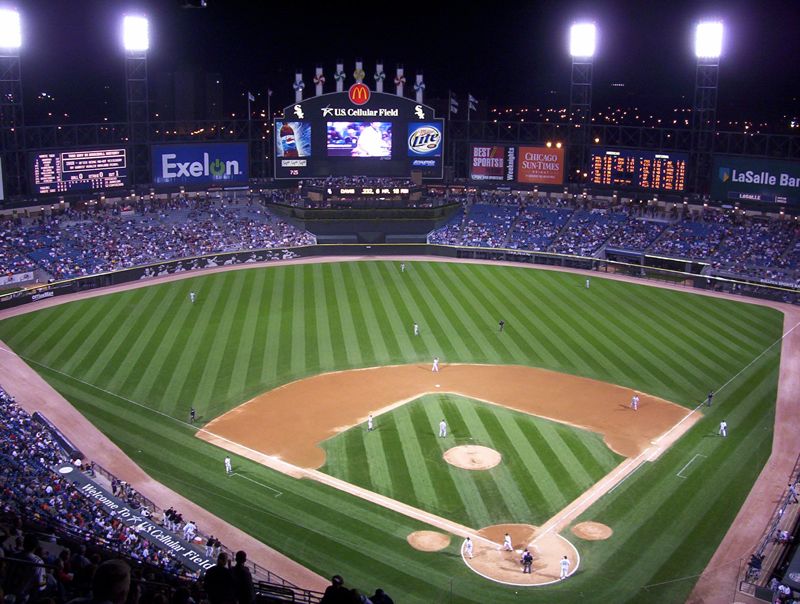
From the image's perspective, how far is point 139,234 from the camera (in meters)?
62.4

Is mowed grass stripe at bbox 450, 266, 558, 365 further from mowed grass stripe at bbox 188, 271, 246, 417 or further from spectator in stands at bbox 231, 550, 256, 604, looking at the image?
spectator in stands at bbox 231, 550, 256, 604

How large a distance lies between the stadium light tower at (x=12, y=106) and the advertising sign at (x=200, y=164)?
10.7 m

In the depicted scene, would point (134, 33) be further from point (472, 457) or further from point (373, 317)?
point (472, 457)

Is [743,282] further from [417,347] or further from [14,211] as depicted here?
[14,211]

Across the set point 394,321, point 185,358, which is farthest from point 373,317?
point 185,358

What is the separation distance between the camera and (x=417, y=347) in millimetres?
43906

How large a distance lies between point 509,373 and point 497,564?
1649 cm

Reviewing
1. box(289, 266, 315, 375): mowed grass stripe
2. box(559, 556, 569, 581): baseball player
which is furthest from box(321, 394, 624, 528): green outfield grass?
box(289, 266, 315, 375): mowed grass stripe

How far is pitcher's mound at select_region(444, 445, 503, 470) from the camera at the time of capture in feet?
99.6

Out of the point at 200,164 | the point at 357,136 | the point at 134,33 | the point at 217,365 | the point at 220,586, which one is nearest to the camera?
the point at 220,586

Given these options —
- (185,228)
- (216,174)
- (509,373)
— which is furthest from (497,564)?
(216,174)

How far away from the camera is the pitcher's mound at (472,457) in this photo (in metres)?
30.4

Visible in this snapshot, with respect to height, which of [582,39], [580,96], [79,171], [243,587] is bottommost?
[243,587]

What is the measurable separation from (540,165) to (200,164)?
28.9 metres
